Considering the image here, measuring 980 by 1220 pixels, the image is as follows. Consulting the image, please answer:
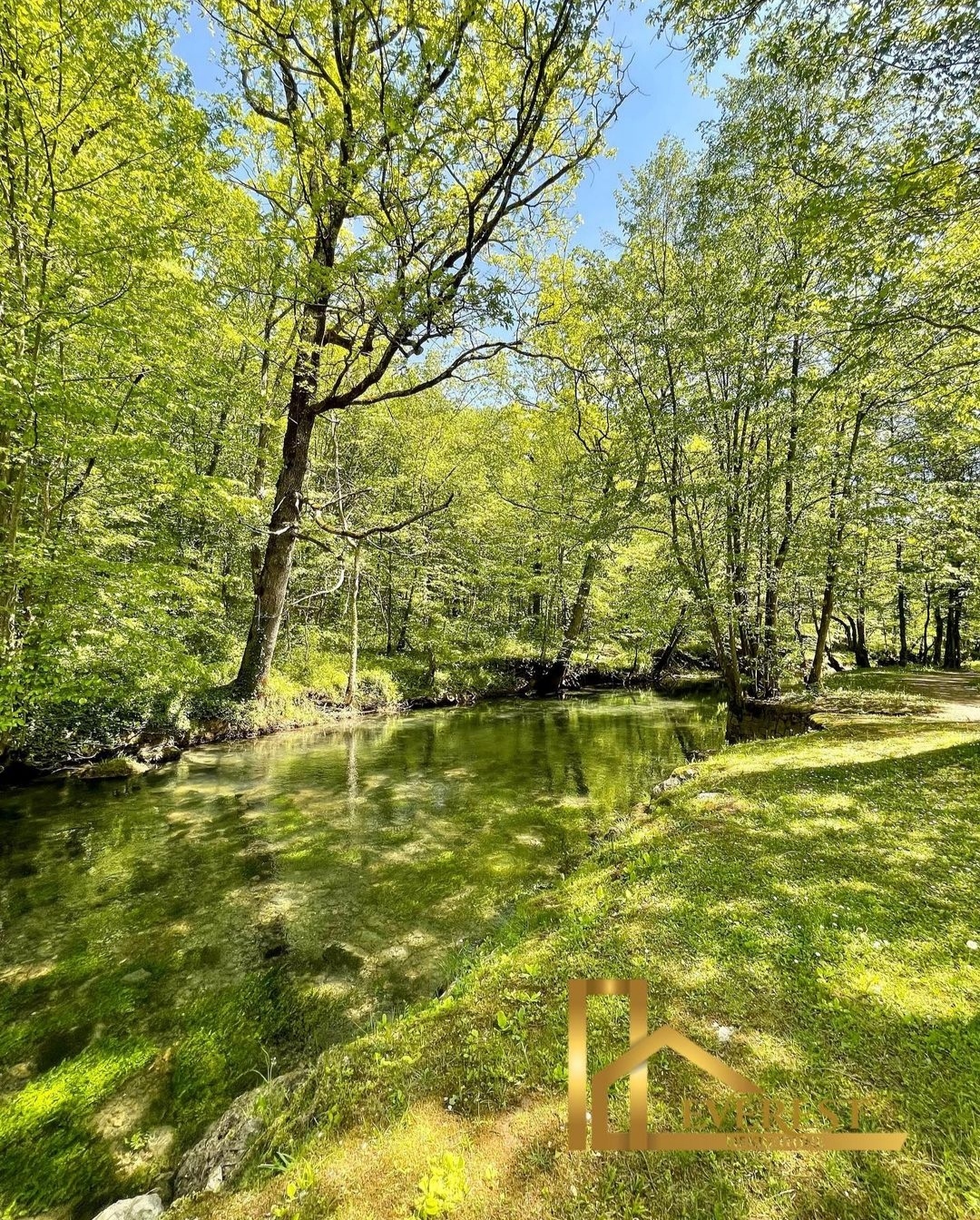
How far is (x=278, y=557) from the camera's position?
13.4m

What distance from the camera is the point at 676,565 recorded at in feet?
38.6

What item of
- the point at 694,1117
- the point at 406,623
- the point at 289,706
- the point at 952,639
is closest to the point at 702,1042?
the point at 694,1117

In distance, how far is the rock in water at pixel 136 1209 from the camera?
97.0 inches

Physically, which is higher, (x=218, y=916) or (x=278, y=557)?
(x=278, y=557)

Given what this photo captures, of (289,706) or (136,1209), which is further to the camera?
(289,706)

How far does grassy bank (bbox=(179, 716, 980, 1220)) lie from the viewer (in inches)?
82.4

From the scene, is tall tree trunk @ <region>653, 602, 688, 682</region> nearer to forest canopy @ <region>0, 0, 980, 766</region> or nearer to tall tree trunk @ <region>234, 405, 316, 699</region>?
forest canopy @ <region>0, 0, 980, 766</region>

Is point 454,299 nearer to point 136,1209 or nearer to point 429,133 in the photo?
point 429,133

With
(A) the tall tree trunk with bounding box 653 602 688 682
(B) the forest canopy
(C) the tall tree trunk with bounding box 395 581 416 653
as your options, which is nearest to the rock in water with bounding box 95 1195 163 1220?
(B) the forest canopy

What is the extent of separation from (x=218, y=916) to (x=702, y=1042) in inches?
203

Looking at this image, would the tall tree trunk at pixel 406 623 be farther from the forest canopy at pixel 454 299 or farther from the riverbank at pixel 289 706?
the forest canopy at pixel 454 299

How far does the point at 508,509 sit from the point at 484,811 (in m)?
17.7

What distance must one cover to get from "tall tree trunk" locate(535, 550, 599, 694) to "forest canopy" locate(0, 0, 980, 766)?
4269 mm

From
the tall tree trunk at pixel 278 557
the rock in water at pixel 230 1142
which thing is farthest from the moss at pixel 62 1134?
the tall tree trunk at pixel 278 557
